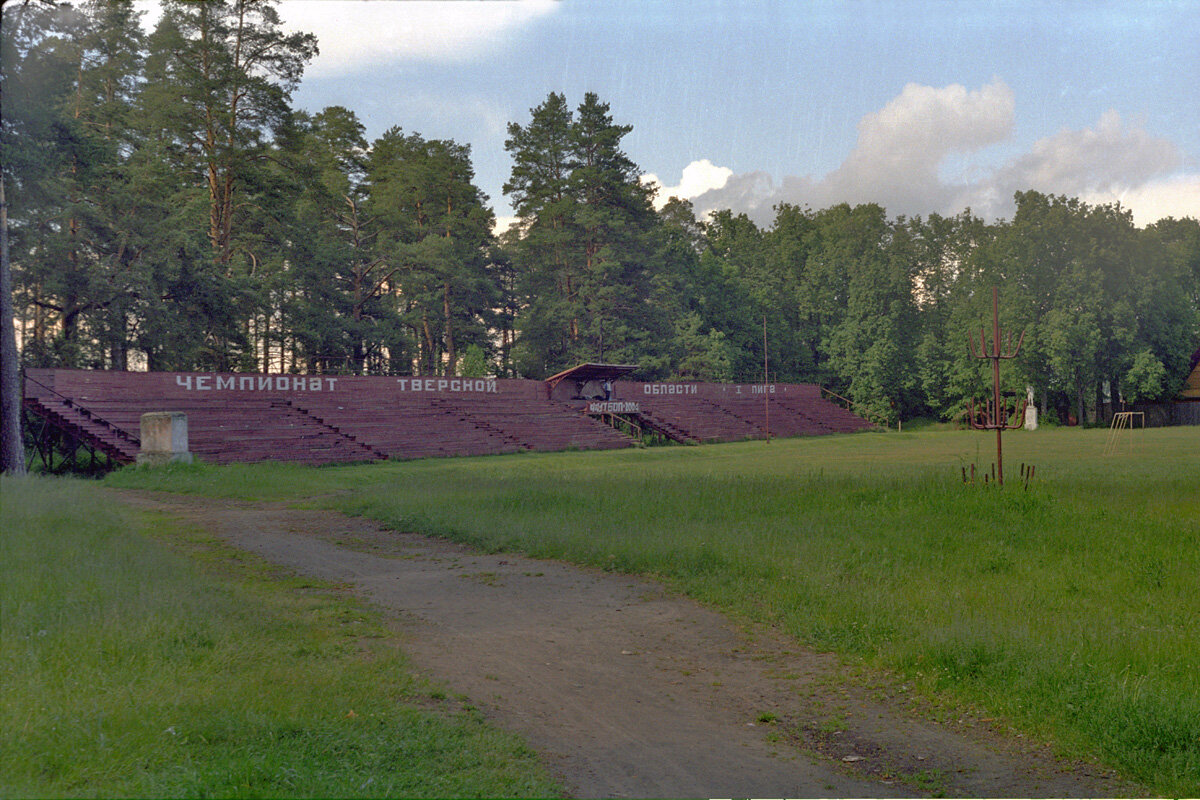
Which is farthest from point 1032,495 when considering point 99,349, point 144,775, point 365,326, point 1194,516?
point 365,326

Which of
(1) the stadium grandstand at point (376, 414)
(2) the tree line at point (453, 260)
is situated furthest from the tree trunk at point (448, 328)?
(1) the stadium grandstand at point (376, 414)

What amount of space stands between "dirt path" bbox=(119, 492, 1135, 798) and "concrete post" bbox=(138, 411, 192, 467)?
16.4 meters

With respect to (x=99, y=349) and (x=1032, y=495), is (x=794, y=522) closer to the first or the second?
(x=1032, y=495)

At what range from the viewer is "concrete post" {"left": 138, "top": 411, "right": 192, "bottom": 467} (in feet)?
82.2

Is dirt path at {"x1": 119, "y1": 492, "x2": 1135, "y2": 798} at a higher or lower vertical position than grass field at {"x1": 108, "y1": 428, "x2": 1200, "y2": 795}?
lower

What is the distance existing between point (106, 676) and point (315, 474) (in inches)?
843

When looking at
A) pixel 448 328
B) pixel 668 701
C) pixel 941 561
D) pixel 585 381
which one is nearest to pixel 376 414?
pixel 585 381

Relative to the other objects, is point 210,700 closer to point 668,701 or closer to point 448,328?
point 668,701

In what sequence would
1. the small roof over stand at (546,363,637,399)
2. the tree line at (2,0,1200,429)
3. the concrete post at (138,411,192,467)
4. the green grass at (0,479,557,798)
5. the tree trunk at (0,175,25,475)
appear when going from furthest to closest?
the small roof over stand at (546,363,637,399), the tree line at (2,0,1200,429), the concrete post at (138,411,192,467), the tree trunk at (0,175,25,475), the green grass at (0,479,557,798)

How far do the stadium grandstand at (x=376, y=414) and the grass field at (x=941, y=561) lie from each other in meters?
6.80

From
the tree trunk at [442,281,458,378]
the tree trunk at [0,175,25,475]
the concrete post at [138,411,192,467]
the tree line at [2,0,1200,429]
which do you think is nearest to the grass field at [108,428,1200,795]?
the concrete post at [138,411,192,467]

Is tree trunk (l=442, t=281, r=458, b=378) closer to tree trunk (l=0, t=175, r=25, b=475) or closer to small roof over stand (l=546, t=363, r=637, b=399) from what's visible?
small roof over stand (l=546, t=363, r=637, b=399)

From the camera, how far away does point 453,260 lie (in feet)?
174

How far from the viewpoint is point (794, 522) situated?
1393 centimetres
